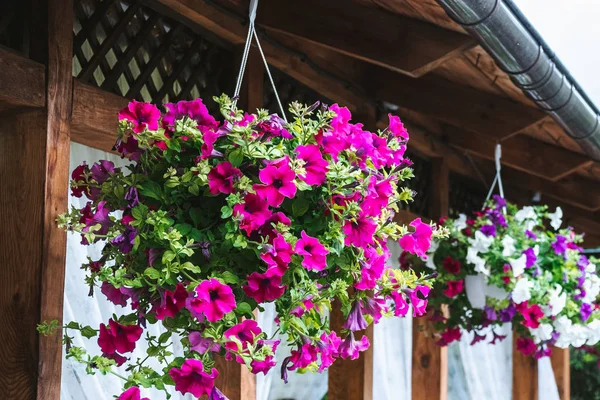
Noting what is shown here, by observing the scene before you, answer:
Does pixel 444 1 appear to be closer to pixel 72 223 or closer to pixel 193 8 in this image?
pixel 193 8

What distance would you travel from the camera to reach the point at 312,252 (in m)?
1.46

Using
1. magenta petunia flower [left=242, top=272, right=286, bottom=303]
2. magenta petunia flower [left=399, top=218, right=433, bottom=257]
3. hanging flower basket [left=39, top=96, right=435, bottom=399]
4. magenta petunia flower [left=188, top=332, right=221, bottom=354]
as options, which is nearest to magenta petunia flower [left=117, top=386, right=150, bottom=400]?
hanging flower basket [left=39, top=96, right=435, bottom=399]

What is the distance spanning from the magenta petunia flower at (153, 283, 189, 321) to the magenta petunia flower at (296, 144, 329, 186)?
Answer: 0.28 metres

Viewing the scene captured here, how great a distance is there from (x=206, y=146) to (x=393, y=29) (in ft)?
4.64

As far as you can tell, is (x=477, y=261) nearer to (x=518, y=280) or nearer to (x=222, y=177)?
(x=518, y=280)

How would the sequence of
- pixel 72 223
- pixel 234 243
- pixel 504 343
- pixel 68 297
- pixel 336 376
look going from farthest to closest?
pixel 504 343 < pixel 336 376 < pixel 68 297 < pixel 72 223 < pixel 234 243

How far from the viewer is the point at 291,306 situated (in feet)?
4.95

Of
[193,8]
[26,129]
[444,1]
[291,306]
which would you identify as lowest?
[291,306]

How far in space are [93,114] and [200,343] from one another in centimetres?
92

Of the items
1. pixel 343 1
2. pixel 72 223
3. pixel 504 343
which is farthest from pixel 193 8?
pixel 504 343

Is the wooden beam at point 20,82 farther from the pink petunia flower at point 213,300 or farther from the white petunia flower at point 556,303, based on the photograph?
the white petunia flower at point 556,303

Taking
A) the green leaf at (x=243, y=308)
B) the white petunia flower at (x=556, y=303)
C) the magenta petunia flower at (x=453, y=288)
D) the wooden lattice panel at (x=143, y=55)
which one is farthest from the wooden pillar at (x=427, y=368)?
the green leaf at (x=243, y=308)

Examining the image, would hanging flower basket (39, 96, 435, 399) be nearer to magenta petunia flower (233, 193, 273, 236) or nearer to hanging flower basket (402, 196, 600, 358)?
magenta petunia flower (233, 193, 273, 236)

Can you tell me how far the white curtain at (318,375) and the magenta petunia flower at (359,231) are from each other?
1124 mm
